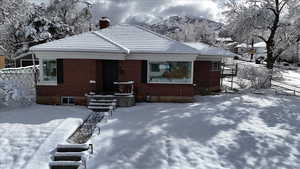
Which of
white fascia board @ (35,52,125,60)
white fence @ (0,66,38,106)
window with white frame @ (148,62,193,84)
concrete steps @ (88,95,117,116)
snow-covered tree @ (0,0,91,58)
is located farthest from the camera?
snow-covered tree @ (0,0,91,58)

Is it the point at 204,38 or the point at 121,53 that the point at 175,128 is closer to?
the point at 121,53

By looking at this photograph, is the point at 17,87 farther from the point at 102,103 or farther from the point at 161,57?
the point at 161,57

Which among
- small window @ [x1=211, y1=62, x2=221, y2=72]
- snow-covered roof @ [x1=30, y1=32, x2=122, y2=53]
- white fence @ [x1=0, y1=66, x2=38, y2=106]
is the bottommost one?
white fence @ [x1=0, y1=66, x2=38, y2=106]

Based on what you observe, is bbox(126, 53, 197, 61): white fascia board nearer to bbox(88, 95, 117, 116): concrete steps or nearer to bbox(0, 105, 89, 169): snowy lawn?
bbox(88, 95, 117, 116): concrete steps

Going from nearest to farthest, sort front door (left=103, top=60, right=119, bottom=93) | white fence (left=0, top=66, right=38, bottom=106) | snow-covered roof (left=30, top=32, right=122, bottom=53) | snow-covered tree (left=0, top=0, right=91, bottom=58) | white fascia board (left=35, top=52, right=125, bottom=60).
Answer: white fence (left=0, top=66, right=38, bottom=106) < snow-covered roof (left=30, top=32, right=122, bottom=53) < white fascia board (left=35, top=52, right=125, bottom=60) < front door (left=103, top=60, right=119, bottom=93) < snow-covered tree (left=0, top=0, right=91, bottom=58)

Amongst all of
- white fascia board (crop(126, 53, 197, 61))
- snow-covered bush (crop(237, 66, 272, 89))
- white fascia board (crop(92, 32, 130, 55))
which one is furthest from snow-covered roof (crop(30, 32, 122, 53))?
snow-covered bush (crop(237, 66, 272, 89))

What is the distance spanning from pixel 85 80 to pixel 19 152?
20.0ft

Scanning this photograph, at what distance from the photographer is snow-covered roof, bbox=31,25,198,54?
39.3ft

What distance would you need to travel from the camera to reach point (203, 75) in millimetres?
16703

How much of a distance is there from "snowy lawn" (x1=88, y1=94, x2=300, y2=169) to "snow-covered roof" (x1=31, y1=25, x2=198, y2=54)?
9.98 feet

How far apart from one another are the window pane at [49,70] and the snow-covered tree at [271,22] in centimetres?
1645

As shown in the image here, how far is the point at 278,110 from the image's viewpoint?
458 inches

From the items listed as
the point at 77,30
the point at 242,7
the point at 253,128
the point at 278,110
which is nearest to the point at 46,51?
the point at 253,128

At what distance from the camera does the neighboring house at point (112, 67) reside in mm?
12148
